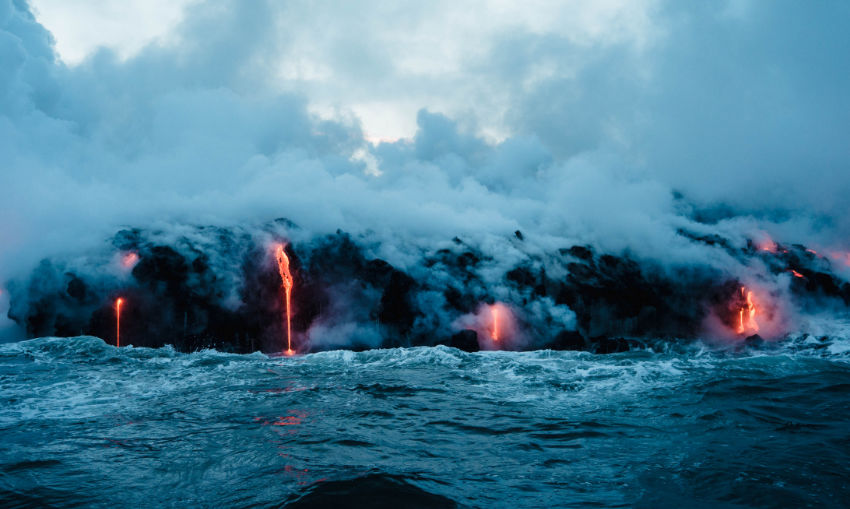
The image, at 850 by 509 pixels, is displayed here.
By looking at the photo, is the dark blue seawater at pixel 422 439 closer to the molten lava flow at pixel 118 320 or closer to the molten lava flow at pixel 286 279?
the molten lava flow at pixel 118 320

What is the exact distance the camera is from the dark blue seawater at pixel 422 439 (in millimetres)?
7770

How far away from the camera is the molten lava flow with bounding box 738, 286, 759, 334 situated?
5225 centimetres

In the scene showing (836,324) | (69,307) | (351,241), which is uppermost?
(351,241)

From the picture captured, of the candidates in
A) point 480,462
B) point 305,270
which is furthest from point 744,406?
point 305,270

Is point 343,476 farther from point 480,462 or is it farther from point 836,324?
point 836,324

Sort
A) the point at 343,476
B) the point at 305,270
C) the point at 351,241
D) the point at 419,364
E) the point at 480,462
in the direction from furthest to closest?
the point at 351,241
the point at 305,270
the point at 419,364
the point at 480,462
the point at 343,476

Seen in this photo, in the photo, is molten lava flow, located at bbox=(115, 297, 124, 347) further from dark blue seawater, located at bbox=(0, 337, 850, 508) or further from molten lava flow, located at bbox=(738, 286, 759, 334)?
molten lava flow, located at bbox=(738, 286, 759, 334)

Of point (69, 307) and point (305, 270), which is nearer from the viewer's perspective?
point (69, 307)

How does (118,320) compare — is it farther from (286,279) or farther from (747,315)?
(747,315)

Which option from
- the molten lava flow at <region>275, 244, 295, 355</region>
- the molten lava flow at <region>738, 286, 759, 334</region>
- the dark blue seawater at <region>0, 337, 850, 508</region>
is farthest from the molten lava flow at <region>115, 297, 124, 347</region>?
the molten lava flow at <region>738, 286, 759, 334</region>

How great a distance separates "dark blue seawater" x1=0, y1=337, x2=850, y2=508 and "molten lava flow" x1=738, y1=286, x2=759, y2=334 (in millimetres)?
34348

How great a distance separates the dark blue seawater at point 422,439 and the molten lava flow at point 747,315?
34.3m

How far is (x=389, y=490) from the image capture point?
25.2ft

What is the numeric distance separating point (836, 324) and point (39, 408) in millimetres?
67578
